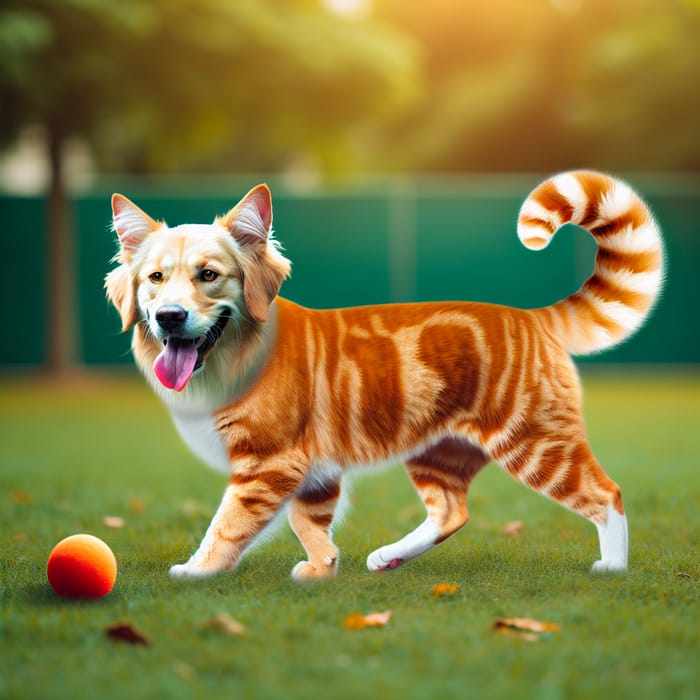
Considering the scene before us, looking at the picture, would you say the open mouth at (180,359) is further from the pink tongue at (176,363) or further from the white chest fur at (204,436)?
the white chest fur at (204,436)

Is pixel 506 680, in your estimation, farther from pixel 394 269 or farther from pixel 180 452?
pixel 394 269

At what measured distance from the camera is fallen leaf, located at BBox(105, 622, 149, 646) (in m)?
3.00

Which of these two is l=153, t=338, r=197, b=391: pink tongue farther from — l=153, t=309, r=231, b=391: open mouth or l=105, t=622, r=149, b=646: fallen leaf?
l=105, t=622, r=149, b=646: fallen leaf

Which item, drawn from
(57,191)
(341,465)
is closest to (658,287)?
(341,465)

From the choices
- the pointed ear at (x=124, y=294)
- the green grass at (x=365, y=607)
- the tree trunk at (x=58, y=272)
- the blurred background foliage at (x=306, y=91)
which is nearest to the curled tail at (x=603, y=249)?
the green grass at (x=365, y=607)

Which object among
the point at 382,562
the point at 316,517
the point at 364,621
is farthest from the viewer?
the point at 316,517

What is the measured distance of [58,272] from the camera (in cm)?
1335

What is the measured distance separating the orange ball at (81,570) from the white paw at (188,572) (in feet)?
0.76

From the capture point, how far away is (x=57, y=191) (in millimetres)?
13586

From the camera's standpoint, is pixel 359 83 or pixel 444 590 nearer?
pixel 444 590

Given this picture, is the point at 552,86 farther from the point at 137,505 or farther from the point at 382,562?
the point at 382,562

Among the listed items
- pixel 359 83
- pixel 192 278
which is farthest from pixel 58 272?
pixel 192 278

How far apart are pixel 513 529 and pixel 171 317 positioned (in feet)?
7.28

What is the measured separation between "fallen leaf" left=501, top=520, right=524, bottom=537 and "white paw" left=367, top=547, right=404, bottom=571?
1.06m
